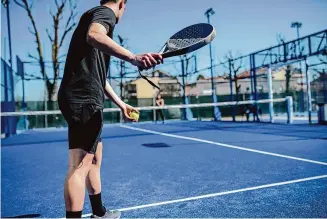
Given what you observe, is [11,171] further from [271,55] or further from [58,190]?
[271,55]

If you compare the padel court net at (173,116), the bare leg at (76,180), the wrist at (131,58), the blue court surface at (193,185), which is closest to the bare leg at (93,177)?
the bare leg at (76,180)

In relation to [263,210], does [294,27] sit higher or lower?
higher

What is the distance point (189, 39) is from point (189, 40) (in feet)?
0.08

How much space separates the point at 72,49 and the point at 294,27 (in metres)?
41.8

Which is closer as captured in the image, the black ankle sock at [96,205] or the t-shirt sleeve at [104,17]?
the t-shirt sleeve at [104,17]

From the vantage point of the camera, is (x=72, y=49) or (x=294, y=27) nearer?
(x=72, y=49)

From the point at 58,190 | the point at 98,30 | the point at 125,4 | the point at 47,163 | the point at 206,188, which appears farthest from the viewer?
the point at 47,163

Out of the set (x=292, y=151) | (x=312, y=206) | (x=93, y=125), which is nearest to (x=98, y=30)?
(x=93, y=125)

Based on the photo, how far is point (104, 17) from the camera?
1.70m

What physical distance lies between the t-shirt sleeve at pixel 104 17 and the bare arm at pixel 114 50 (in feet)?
0.23

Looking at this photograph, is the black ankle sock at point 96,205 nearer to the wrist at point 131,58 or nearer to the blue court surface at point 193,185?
the blue court surface at point 193,185

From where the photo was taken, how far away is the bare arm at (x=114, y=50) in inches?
62.1

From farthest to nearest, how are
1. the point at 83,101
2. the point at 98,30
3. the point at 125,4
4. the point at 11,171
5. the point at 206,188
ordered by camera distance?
the point at 11,171, the point at 206,188, the point at 125,4, the point at 83,101, the point at 98,30

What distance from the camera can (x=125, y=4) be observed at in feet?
6.61
